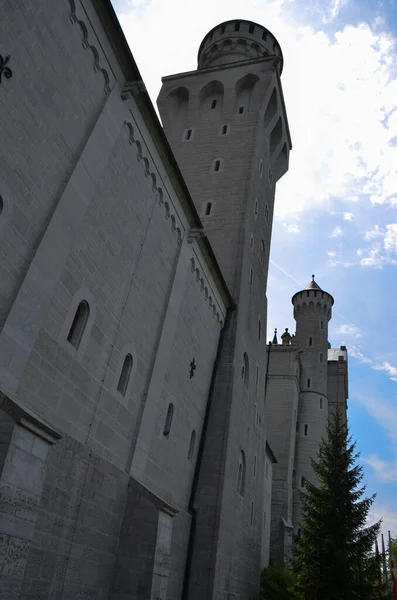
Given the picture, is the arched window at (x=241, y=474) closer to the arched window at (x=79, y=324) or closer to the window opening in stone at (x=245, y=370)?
the window opening in stone at (x=245, y=370)

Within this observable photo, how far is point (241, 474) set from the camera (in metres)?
18.7

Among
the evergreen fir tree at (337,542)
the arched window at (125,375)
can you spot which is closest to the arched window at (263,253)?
the evergreen fir tree at (337,542)

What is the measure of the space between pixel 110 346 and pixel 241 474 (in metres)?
10.3

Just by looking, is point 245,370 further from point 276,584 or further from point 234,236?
point 276,584

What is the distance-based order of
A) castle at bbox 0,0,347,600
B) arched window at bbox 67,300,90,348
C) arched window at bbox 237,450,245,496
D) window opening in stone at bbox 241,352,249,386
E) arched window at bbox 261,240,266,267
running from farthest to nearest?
arched window at bbox 261,240,266,267 → window opening in stone at bbox 241,352,249,386 → arched window at bbox 237,450,245,496 → arched window at bbox 67,300,90,348 → castle at bbox 0,0,347,600

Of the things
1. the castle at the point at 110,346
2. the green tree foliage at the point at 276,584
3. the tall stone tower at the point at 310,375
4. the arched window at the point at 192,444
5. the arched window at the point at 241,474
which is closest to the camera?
the castle at the point at 110,346

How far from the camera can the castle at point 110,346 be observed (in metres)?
7.96

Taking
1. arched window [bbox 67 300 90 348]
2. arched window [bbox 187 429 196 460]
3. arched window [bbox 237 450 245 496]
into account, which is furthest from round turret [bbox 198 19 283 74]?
arched window [bbox 67 300 90 348]

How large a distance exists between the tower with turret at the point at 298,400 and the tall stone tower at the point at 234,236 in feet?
34.0

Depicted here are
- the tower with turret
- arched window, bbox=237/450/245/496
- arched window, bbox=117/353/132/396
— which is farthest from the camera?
the tower with turret

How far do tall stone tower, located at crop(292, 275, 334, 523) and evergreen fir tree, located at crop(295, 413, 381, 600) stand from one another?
1775 cm

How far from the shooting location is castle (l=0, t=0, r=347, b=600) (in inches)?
313

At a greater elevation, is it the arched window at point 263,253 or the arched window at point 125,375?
the arched window at point 263,253

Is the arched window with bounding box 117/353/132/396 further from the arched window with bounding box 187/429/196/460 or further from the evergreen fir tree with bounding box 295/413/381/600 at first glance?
the evergreen fir tree with bounding box 295/413/381/600
